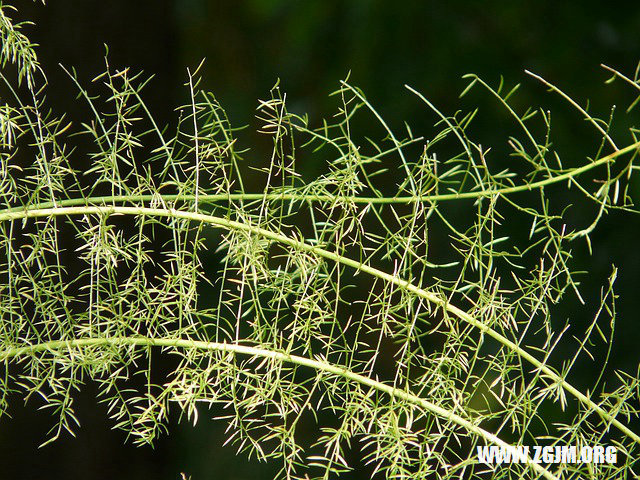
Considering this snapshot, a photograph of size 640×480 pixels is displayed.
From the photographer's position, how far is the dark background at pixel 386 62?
893 mm

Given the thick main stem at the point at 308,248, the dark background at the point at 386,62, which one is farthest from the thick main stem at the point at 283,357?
the dark background at the point at 386,62

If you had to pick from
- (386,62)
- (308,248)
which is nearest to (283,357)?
(308,248)

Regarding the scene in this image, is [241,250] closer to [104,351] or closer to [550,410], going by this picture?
[104,351]

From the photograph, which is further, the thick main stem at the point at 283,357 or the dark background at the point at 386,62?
the dark background at the point at 386,62

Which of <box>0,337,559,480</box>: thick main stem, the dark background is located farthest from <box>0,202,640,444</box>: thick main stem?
the dark background

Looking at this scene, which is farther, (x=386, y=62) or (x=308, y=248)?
(x=386, y=62)

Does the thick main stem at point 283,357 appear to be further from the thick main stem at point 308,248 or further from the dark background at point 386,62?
the dark background at point 386,62

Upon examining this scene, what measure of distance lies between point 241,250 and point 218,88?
1.04m

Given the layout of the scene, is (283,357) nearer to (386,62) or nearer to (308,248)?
(308,248)

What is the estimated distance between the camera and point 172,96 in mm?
1023

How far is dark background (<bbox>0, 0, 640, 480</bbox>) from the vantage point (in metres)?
0.89

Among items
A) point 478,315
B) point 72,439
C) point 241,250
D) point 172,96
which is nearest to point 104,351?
point 241,250

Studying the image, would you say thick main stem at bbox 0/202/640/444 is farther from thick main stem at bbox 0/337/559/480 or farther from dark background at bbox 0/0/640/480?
dark background at bbox 0/0/640/480

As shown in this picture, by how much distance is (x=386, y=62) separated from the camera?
1095mm
